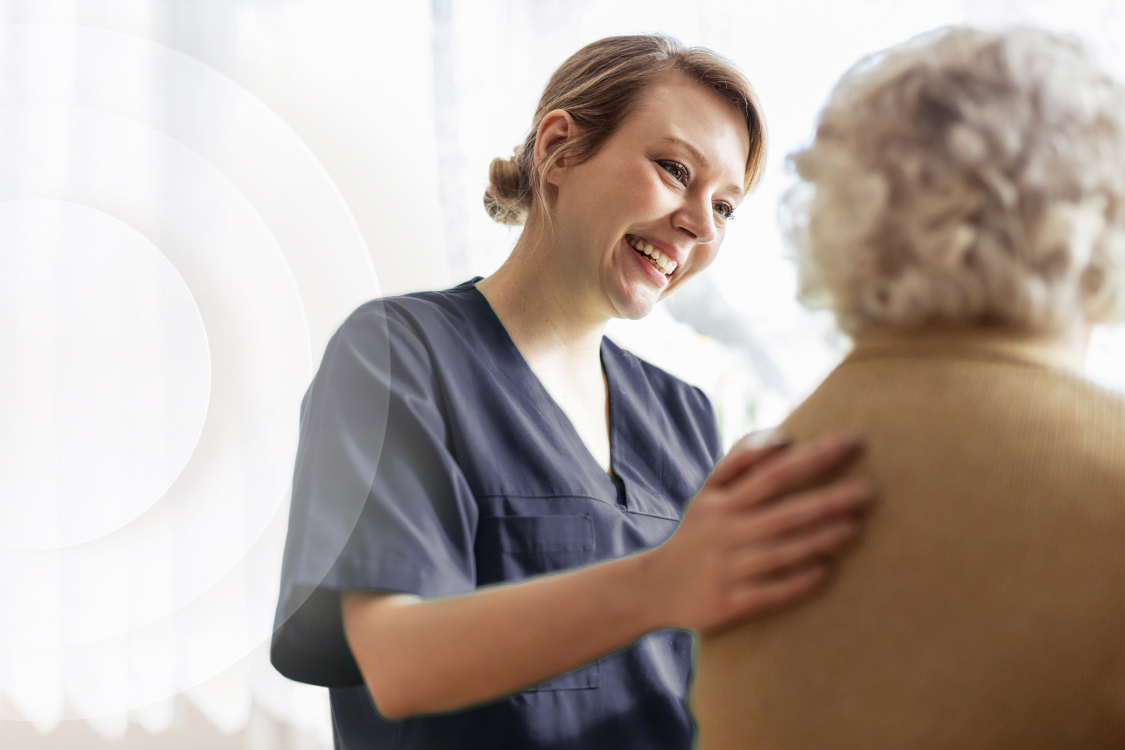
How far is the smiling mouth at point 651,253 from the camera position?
0.97 meters

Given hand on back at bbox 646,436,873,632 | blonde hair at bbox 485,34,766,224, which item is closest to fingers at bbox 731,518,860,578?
hand on back at bbox 646,436,873,632

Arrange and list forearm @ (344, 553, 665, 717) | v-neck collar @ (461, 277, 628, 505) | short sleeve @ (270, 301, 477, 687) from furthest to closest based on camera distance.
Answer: v-neck collar @ (461, 277, 628, 505) < short sleeve @ (270, 301, 477, 687) < forearm @ (344, 553, 665, 717)

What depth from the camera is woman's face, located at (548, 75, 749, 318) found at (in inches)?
36.4

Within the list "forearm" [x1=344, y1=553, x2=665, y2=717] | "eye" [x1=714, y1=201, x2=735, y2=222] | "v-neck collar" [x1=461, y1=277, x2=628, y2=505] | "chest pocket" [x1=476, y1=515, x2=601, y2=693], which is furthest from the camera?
"eye" [x1=714, y1=201, x2=735, y2=222]

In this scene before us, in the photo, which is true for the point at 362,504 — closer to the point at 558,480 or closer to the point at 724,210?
the point at 558,480

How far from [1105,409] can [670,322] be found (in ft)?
4.25

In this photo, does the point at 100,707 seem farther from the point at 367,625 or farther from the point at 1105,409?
the point at 1105,409

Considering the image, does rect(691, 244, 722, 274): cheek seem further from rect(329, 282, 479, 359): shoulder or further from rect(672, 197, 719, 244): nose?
rect(329, 282, 479, 359): shoulder

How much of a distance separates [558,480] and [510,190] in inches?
17.6

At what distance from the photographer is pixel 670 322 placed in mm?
1699

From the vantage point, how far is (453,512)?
74 cm

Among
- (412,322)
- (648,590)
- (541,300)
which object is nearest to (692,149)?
(541,300)

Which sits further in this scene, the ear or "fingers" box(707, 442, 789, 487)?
the ear

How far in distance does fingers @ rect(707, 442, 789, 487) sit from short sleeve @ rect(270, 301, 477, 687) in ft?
0.96
